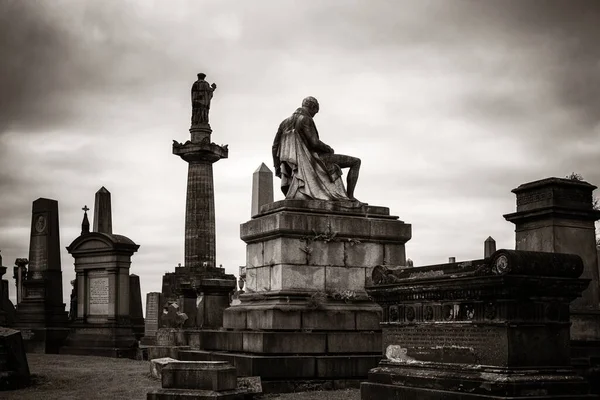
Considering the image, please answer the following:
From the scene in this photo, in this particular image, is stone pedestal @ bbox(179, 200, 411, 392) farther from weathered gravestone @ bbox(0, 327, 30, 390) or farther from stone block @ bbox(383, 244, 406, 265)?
weathered gravestone @ bbox(0, 327, 30, 390)

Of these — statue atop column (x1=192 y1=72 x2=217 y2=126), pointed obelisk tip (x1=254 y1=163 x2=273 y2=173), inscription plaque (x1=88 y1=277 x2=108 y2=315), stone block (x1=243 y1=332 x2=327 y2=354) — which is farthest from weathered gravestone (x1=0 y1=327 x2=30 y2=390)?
statue atop column (x1=192 y1=72 x2=217 y2=126)

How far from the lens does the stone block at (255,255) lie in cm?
1277

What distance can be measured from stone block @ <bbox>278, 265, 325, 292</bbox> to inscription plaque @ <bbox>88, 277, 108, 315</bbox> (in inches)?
490

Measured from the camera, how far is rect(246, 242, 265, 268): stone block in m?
12.8

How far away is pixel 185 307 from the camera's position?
66.5 feet

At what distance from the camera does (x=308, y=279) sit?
487 inches

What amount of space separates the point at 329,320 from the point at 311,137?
10.1ft

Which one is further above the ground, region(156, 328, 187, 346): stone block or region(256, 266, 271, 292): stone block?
region(256, 266, 271, 292): stone block

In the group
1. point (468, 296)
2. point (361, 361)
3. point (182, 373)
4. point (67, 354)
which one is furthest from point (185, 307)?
point (468, 296)

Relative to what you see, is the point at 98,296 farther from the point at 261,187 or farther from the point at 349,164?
the point at 349,164

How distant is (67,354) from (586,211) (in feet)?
54.3

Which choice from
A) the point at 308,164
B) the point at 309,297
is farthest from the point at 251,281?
the point at 308,164

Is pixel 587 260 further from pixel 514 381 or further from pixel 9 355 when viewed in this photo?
pixel 9 355

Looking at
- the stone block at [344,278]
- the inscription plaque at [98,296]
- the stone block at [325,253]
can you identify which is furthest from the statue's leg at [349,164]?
the inscription plaque at [98,296]
